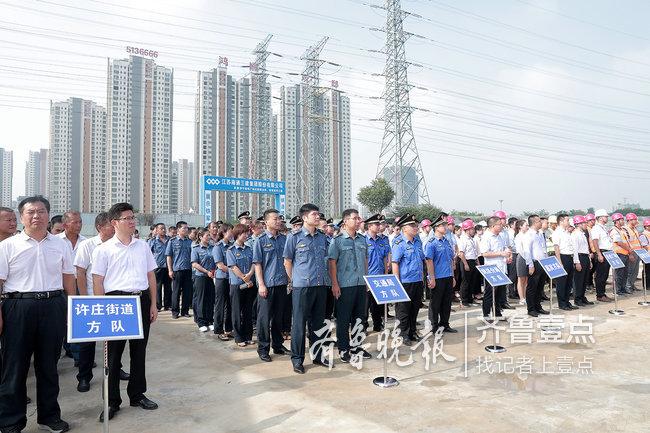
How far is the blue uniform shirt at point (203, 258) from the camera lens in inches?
278

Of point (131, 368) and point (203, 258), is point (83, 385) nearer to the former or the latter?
point (131, 368)

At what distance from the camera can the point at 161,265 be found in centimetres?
890

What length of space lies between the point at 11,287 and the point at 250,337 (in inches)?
129

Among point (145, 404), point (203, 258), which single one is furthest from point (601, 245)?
point (145, 404)

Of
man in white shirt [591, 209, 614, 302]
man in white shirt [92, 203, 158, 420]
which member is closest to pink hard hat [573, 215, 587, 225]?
man in white shirt [591, 209, 614, 302]

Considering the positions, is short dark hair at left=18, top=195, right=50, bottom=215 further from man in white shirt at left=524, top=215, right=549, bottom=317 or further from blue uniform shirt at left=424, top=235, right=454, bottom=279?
man in white shirt at left=524, top=215, right=549, bottom=317

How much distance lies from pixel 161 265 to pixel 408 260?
541 centimetres

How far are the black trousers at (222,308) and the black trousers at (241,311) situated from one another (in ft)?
1.19

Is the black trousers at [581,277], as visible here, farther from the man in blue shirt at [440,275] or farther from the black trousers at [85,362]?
the black trousers at [85,362]

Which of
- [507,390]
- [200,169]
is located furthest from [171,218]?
[507,390]

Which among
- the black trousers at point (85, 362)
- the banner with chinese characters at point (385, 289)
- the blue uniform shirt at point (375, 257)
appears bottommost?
the black trousers at point (85, 362)

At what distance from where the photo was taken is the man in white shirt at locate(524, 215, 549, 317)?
289 inches

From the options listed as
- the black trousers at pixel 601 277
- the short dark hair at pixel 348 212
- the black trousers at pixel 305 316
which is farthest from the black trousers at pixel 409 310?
the black trousers at pixel 601 277

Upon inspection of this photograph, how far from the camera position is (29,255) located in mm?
3336
